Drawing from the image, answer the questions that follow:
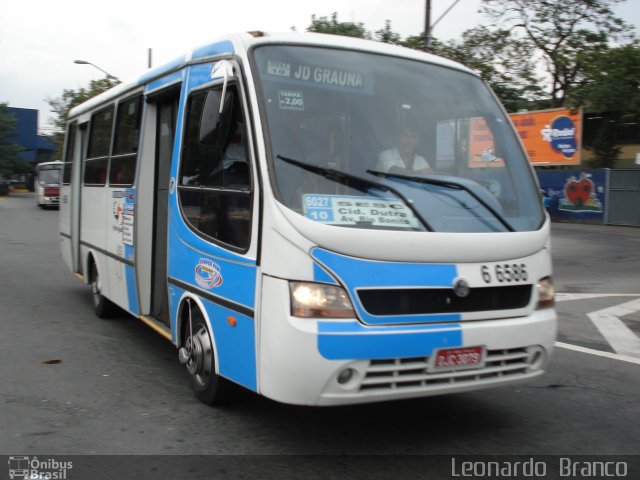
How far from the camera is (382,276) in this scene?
3.80 metres

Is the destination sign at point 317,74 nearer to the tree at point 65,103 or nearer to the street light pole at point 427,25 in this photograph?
the street light pole at point 427,25

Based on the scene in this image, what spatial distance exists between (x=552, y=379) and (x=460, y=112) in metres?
2.47

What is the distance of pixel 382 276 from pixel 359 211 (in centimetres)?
41

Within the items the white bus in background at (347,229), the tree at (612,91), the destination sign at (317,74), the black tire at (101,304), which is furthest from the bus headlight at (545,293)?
the tree at (612,91)

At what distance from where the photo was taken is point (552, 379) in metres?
5.77

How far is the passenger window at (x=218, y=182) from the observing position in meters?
4.25

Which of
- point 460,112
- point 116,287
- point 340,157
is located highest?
point 460,112

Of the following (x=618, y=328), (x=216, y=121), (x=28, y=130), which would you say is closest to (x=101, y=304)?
(x=216, y=121)

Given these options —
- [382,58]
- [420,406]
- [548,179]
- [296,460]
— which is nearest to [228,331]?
[296,460]

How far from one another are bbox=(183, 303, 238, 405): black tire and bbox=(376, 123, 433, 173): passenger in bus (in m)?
1.65

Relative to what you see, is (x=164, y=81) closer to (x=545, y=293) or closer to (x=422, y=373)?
(x=422, y=373)

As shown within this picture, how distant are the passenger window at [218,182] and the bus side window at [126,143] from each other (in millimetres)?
1525

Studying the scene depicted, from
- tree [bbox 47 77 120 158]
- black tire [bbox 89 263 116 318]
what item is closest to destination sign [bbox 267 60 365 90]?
black tire [bbox 89 263 116 318]

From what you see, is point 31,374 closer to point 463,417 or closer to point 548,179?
point 463,417
